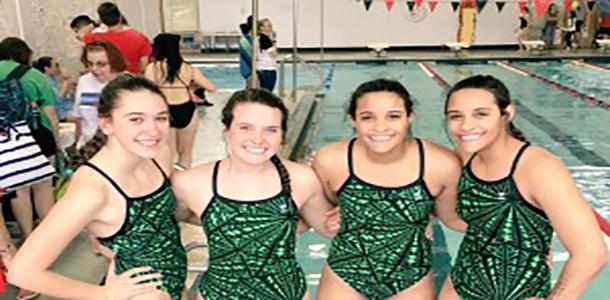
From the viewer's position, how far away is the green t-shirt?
12.6 ft

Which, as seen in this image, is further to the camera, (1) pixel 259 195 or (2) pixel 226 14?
(2) pixel 226 14

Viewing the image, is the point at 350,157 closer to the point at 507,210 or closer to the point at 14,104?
the point at 507,210

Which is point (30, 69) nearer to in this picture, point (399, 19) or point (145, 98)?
point (145, 98)

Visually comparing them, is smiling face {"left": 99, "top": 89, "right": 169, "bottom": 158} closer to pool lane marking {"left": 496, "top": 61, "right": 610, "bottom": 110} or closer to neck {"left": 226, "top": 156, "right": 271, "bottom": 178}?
neck {"left": 226, "top": 156, "right": 271, "bottom": 178}

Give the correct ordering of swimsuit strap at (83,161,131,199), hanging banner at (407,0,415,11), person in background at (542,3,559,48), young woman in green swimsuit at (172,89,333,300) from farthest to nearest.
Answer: hanging banner at (407,0,415,11), person in background at (542,3,559,48), young woman in green swimsuit at (172,89,333,300), swimsuit strap at (83,161,131,199)

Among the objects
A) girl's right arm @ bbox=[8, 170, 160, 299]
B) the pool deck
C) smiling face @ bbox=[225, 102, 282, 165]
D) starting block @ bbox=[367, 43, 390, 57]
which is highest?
smiling face @ bbox=[225, 102, 282, 165]

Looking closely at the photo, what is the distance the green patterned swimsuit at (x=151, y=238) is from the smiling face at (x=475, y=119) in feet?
3.38

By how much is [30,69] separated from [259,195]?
2.57m

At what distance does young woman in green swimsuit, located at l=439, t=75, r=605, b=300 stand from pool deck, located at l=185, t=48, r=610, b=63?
14.0 m

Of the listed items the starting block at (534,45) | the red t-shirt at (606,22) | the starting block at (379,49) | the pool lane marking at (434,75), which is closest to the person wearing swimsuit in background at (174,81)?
the pool lane marking at (434,75)

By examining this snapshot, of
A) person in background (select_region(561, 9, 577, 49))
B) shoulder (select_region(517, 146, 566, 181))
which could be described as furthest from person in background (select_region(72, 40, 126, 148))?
person in background (select_region(561, 9, 577, 49))

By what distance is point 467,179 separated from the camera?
2.16 metres

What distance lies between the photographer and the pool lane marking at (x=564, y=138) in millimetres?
6992

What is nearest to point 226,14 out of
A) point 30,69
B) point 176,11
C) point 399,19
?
point 176,11
